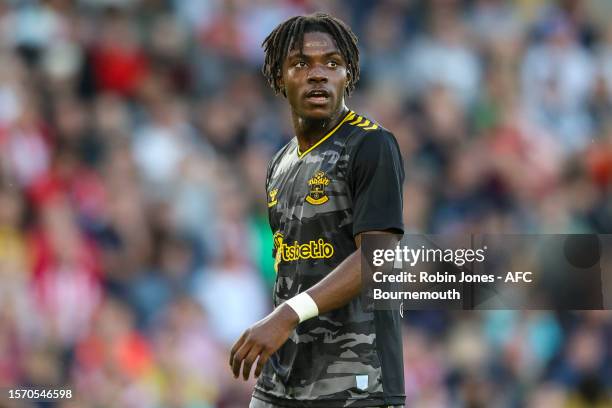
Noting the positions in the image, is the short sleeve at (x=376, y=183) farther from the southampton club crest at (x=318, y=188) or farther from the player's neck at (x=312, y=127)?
the player's neck at (x=312, y=127)

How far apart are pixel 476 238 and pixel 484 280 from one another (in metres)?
0.36

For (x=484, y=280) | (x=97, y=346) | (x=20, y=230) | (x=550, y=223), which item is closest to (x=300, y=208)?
(x=484, y=280)

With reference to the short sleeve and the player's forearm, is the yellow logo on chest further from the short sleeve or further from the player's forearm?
the player's forearm

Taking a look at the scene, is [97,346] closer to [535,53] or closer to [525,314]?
[525,314]

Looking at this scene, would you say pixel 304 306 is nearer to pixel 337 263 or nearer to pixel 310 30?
pixel 337 263

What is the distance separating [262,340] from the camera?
385cm

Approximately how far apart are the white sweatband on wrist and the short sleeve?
315mm

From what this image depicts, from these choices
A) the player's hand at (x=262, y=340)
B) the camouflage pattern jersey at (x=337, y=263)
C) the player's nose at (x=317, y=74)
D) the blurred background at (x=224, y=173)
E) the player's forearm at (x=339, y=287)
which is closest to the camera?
the player's hand at (x=262, y=340)

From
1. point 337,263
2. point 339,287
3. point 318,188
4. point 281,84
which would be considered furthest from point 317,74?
point 339,287


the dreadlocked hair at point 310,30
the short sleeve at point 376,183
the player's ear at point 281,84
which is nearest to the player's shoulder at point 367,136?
the short sleeve at point 376,183

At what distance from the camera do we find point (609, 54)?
11.4m

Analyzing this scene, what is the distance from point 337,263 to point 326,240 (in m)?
0.10

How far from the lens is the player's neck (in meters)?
4.43

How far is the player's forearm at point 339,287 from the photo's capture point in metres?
3.98
